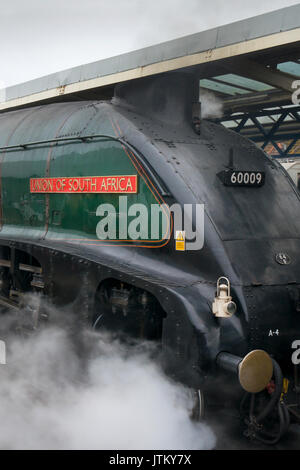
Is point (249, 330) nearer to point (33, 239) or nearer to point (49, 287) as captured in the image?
point (49, 287)

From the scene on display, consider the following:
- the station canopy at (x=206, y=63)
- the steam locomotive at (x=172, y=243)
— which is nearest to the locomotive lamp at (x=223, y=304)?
the steam locomotive at (x=172, y=243)

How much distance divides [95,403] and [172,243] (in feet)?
4.79

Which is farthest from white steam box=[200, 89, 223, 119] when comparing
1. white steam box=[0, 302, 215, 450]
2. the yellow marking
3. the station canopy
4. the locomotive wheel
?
the locomotive wheel

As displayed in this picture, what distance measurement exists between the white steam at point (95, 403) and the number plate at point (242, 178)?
1.57m

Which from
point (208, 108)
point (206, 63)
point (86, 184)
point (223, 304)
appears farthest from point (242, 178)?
point (208, 108)

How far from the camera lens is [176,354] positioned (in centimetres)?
380

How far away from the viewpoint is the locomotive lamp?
3734mm

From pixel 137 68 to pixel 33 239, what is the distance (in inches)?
79.9

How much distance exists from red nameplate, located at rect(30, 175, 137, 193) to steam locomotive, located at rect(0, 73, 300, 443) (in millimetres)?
17

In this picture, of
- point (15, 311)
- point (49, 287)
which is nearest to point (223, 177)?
point (49, 287)

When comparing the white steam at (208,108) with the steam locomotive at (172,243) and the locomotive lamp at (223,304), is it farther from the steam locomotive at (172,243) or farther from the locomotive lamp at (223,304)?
the locomotive lamp at (223,304)

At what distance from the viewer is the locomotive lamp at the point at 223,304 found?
147 inches

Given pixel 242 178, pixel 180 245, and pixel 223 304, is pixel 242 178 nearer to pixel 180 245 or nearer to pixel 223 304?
pixel 180 245

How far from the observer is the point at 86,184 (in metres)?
4.96
